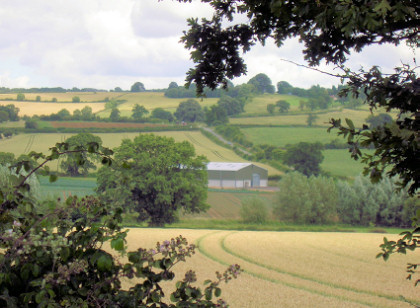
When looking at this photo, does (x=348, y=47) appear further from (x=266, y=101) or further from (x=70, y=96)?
(x=266, y=101)

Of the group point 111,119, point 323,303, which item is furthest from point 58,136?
point 323,303

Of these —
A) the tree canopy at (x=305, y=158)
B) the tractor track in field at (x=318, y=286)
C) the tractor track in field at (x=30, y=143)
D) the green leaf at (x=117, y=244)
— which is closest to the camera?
the green leaf at (x=117, y=244)

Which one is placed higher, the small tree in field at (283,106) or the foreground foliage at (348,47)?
the small tree in field at (283,106)

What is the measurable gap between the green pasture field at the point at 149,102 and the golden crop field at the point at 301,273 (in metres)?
40.4

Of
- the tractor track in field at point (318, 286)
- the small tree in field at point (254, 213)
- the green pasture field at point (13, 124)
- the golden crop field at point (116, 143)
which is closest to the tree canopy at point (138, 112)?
the golden crop field at point (116, 143)

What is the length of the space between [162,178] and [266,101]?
35.2 metres

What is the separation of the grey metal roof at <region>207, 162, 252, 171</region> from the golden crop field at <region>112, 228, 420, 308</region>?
27.4 metres

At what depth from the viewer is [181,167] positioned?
127ft

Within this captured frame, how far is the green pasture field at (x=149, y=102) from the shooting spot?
2341 inches

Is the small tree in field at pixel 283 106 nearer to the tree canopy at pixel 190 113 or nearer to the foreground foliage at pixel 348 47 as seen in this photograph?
the tree canopy at pixel 190 113

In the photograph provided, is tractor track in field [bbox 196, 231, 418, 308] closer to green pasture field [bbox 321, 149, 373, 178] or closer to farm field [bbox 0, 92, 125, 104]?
green pasture field [bbox 321, 149, 373, 178]

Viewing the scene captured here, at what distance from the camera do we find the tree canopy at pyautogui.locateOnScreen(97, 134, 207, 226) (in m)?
34.8

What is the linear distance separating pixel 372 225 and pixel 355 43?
36.0 m

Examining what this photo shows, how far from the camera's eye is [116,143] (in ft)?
153
